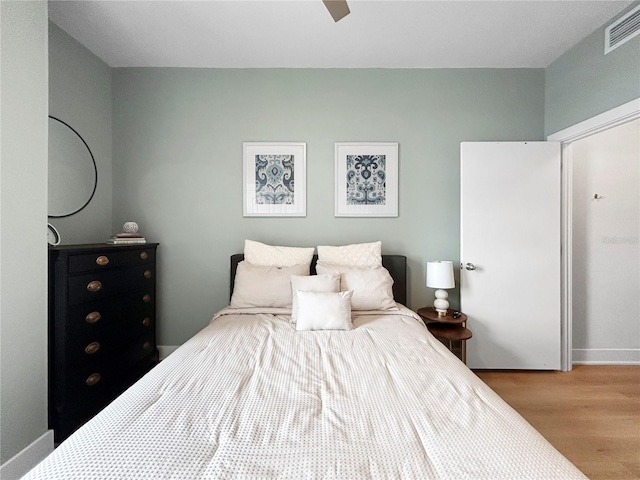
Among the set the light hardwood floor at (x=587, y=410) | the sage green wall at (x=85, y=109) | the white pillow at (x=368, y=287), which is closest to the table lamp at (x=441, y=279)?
the white pillow at (x=368, y=287)

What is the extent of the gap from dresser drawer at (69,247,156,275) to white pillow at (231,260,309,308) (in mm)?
799

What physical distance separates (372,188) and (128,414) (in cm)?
247

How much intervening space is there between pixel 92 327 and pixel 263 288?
3.73 ft

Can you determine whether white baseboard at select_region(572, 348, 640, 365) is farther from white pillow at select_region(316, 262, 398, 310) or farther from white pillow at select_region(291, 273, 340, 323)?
white pillow at select_region(291, 273, 340, 323)

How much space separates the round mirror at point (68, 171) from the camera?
92.7 inches

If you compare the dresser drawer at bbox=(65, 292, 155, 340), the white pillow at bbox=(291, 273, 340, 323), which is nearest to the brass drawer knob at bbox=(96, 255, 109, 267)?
the dresser drawer at bbox=(65, 292, 155, 340)

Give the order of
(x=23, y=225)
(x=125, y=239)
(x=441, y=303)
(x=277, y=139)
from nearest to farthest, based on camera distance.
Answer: (x=23, y=225)
(x=125, y=239)
(x=441, y=303)
(x=277, y=139)

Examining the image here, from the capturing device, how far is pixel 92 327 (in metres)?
2.05

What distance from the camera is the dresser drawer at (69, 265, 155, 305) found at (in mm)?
1954

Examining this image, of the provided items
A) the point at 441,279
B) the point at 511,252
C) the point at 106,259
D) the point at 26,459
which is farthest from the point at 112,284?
the point at 511,252

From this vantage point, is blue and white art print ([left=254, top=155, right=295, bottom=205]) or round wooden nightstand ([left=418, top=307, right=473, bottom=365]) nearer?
round wooden nightstand ([left=418, top=307, right=473, bottom=365])

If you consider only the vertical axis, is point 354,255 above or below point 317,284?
above

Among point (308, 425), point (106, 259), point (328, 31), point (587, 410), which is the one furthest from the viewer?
point (328, 31)

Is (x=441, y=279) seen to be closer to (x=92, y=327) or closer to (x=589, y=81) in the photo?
(x=589, y=81)
